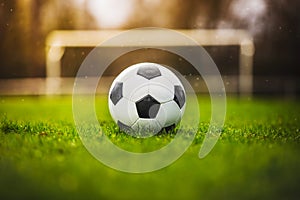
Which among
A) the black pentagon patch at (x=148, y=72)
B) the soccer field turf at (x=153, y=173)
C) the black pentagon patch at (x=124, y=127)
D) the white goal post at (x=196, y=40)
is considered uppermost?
the white goal post at (x=196, y=40)

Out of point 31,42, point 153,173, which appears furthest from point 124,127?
point 31,42

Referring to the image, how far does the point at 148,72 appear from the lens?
400 centimetres

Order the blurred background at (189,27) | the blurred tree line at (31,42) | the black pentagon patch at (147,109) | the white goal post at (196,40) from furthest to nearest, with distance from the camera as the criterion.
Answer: the blurred tree line at (31,42) → the blurred background at (189,27) → the white goal post at (196,40) → the black pentagon patch at (147,109)

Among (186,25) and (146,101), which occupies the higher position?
(186,25)

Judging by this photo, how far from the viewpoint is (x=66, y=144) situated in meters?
3.50

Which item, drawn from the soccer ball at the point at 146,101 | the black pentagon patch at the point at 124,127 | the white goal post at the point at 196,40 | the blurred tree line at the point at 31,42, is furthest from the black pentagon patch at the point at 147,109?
the blurred tree line at the point at 31,42

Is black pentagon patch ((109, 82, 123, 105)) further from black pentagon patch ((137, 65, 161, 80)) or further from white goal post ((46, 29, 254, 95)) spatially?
white goal post ((46, 29, 254, 95))

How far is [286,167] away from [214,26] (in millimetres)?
10781

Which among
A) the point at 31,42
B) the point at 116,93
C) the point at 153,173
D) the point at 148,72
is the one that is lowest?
the point at 153,173

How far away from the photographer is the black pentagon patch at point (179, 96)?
398 centimetres

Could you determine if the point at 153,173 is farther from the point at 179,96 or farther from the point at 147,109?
the point at 179,96

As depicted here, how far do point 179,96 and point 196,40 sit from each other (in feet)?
28.4

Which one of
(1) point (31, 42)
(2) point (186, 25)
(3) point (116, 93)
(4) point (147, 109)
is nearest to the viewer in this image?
(4) point (147, 109)

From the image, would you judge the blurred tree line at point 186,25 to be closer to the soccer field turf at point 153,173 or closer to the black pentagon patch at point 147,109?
the black pentagon patch at point 147,109
